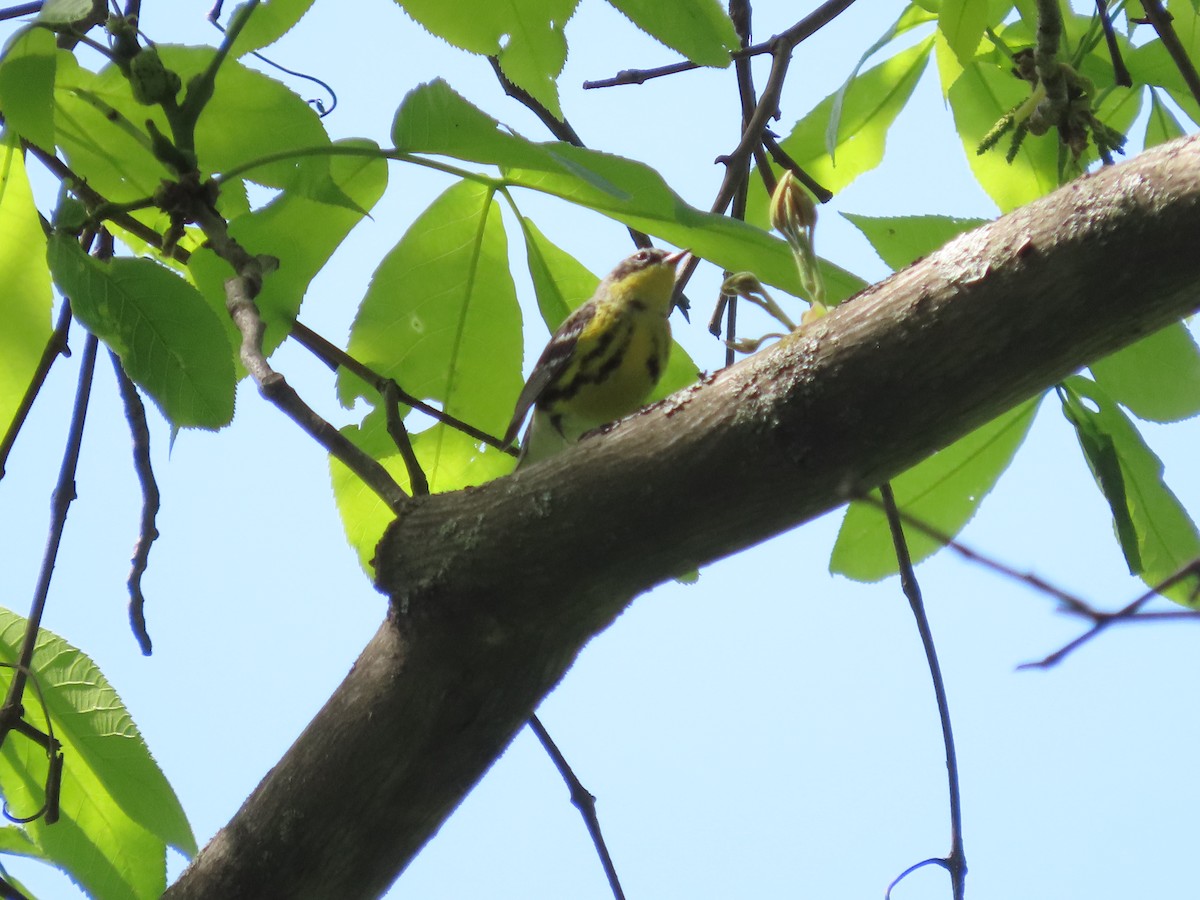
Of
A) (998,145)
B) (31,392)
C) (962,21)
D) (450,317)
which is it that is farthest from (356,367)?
(998,145)

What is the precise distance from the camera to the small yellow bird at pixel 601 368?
9.43 feet

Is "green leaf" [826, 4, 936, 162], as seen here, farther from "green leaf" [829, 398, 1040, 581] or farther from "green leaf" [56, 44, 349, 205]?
"green leaf" [56, 44, 349, 205]

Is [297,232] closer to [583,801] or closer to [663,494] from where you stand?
[663,494]

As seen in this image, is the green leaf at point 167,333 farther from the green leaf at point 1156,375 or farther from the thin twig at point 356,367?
the green leaf at point 1156,375

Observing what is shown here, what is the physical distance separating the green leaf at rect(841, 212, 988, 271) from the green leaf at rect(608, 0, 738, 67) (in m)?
0.32

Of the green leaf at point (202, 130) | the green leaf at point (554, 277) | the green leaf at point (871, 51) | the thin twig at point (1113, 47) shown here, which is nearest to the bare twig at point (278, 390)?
the green leaf at point (202, 130)

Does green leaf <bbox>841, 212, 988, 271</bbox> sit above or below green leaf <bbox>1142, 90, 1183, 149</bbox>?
below

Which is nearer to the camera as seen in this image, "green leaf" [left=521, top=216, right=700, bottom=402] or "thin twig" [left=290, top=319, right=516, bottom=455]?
"thin twig" [left=290, top=319, right=516, bottom=455]

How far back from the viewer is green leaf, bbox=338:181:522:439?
1956mm

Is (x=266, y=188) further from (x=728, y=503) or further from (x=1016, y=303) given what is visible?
(x=1016, y=303)

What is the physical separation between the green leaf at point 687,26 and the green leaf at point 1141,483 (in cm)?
66

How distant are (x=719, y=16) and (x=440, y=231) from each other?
590 millimetres

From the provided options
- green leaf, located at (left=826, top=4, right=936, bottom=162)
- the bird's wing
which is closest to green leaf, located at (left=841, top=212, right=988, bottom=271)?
green leaf, located at (left=826, top=4, right=936, bottom=162)

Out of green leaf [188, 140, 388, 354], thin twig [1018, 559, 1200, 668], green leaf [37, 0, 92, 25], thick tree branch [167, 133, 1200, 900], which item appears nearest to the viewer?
thin twig [1018, 559, 1200, 668]
